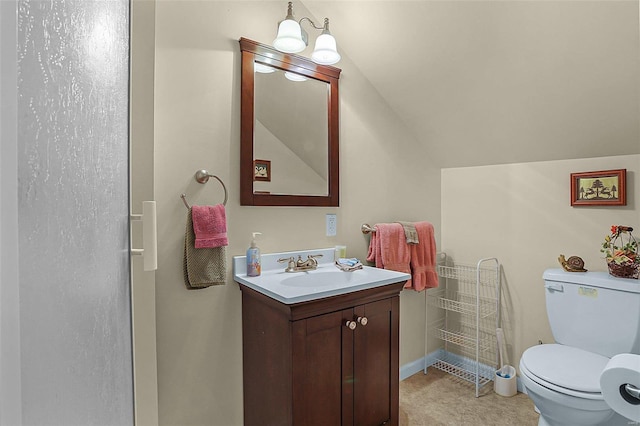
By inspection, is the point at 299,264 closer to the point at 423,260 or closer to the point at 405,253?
the point at 405,253

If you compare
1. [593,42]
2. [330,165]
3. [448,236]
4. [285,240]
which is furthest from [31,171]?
[448,236]

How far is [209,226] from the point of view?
163 centimetres

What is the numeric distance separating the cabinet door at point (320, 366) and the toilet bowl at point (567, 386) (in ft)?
3.01

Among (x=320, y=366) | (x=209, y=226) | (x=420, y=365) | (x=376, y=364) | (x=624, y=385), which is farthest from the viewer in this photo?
(x=420, y=365)

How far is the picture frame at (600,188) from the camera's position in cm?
194

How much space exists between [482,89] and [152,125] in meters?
1.85

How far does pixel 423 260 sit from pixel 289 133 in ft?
4.22

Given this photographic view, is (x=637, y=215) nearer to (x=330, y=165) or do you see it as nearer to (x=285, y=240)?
(x=330, y=165)

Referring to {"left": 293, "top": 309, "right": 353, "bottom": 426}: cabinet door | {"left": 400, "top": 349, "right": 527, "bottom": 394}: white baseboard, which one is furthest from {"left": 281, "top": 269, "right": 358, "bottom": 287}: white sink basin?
{"left": 400, "top": 349, "right": 527, "bottom": 394}: white baseboard

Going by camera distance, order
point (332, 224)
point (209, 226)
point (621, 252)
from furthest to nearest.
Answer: point (332, 224) < point (621, 252) < point (209, 226)

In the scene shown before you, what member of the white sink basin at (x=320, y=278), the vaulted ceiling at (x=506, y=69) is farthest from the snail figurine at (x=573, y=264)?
the white sink basin at (x=320, y=278)

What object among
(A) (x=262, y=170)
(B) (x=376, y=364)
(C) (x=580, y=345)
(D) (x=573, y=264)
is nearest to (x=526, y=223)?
(D) (x=573, y=264)

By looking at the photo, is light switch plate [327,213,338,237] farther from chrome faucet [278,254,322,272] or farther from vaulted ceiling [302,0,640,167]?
vaulted ceiling [302,0,640,167]

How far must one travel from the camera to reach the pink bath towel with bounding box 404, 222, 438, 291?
7.75 ft
